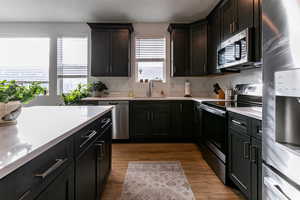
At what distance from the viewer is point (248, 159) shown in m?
1.65

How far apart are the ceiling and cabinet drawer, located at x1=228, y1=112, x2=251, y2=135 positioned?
2317 millimetres

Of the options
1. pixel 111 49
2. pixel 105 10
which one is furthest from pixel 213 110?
pixel 105 10

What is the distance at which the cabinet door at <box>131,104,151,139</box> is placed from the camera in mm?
3789

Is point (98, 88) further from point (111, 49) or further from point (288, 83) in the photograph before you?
point (288, 83)

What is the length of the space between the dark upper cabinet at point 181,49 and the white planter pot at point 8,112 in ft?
10.8

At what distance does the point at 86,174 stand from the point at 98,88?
10.1 ft

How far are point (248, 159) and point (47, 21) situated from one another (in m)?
4.80

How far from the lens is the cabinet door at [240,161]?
167 centimetres

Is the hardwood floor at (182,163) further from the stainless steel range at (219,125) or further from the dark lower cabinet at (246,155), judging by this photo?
the dark lower cabinet at (246,155)

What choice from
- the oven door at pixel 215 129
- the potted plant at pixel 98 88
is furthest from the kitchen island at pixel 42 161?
the potted plant at pixel 98 88

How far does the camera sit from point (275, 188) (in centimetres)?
105

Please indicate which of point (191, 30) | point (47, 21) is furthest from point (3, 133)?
point (47, 21)

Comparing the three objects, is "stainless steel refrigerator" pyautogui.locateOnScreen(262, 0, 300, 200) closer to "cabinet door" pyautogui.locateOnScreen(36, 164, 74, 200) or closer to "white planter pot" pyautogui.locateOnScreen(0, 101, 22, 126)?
"cabinet door" pyautogui.locateOnScreen(36, 164, 74, 200)

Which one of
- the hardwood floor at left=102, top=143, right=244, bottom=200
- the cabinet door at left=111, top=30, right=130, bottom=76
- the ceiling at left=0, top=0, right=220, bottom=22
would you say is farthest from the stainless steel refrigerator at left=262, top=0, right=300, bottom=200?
the cabinet door at left=111, top=30, right=130, bottom=76
